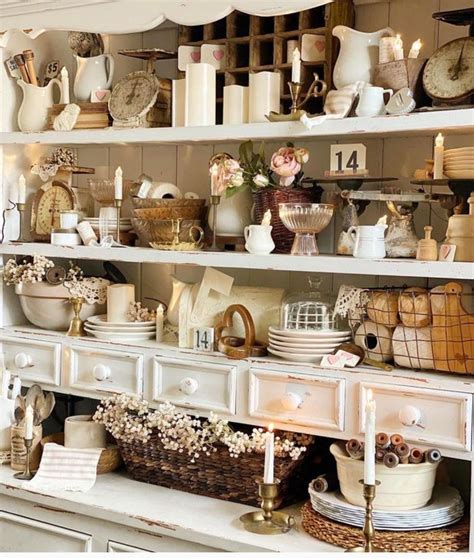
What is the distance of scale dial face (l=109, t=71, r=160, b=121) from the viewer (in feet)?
9.39

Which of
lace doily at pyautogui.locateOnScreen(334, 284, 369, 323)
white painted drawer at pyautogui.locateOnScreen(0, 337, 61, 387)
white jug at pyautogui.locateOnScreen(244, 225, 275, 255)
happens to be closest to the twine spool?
white painted drawer at pyautogui.locateOnScreen(0, 337, 61, 387)

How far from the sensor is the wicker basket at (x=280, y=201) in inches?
104

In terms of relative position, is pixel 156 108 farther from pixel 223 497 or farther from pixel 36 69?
pixel 223 497

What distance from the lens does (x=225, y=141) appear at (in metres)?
2.78

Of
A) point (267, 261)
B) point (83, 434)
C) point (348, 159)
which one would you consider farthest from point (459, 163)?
point (83, 434)

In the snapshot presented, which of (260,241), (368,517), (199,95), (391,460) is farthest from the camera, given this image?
(199,95)

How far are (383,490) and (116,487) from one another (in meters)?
0.87

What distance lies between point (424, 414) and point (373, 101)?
82cm

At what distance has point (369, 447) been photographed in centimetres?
213

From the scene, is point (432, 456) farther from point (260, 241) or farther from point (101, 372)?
point (101, 372)

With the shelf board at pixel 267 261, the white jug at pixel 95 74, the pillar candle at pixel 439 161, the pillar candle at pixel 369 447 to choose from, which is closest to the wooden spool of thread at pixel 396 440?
the pillar candle at pixel 369 447

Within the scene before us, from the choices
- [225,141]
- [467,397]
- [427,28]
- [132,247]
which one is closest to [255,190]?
[225,141]

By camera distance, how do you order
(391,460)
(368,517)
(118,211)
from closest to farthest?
(368,517) → (391,460) → (118,211)

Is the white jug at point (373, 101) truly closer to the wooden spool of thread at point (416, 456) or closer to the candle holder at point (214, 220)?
the candle holder at point (214, 220)
